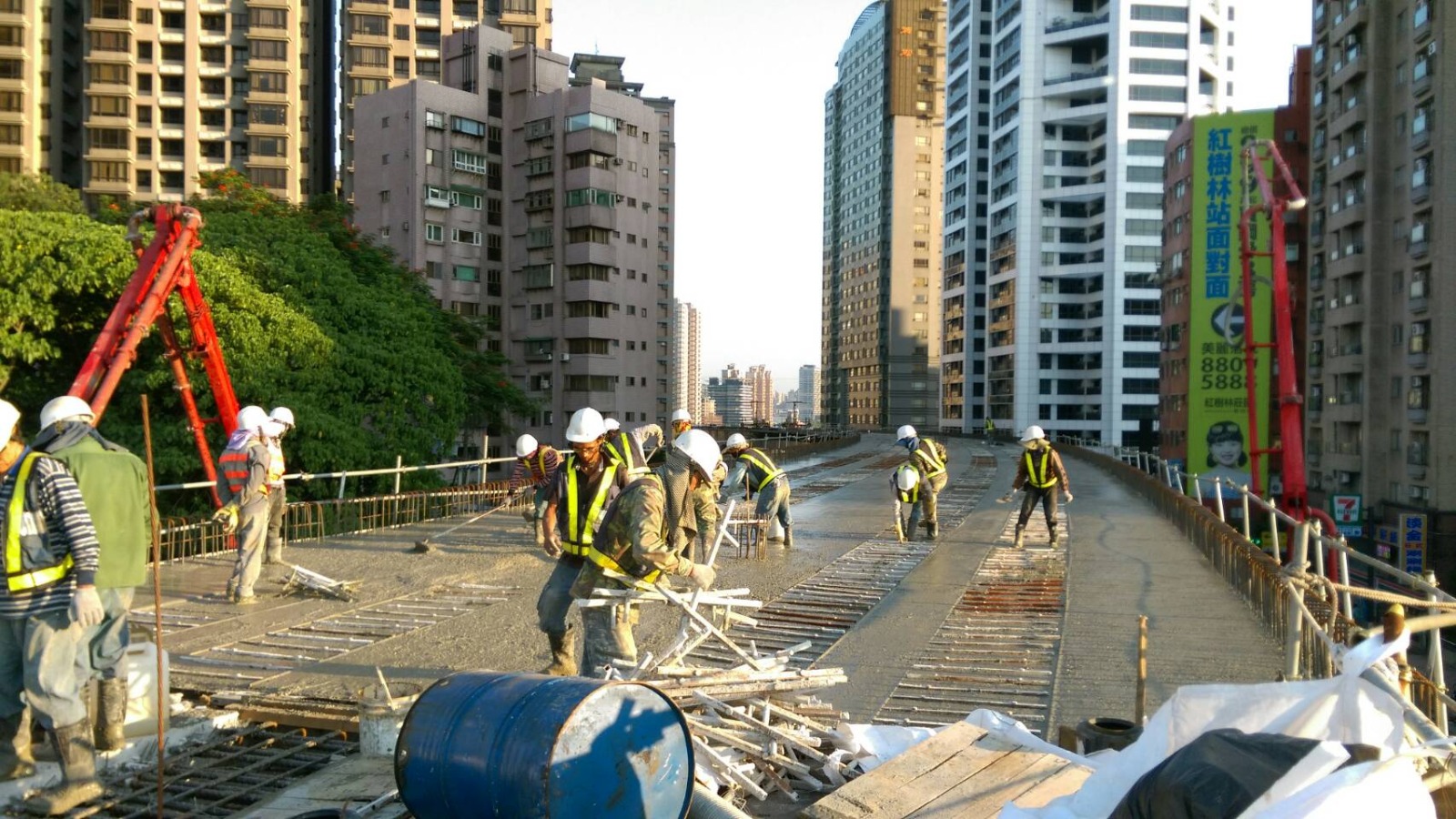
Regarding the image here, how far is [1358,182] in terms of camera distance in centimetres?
4381

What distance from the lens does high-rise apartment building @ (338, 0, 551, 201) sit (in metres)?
63.2

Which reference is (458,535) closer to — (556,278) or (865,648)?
(865,648)

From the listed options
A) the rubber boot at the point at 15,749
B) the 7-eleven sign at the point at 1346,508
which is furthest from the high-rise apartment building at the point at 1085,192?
the rubber boot at the point at 15,749

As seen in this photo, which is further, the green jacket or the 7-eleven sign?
the 7-eleven sign

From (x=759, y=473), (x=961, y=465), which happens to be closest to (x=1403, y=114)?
(x=961, y=465)

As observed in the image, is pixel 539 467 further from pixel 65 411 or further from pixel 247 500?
pixel 65 411

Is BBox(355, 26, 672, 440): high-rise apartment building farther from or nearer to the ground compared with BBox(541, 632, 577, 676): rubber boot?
farther from the ground

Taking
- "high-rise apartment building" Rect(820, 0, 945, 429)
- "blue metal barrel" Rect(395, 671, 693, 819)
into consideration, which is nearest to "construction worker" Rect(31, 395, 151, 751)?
"blue metal barrel" Rect(395, 671, 693, 819)

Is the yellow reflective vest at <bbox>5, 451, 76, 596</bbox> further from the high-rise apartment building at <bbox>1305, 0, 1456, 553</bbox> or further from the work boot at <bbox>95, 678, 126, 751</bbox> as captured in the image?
the high-rise apartment building at <bbox>1305, 0, 1456, 553</bbox>

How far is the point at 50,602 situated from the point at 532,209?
53022mm

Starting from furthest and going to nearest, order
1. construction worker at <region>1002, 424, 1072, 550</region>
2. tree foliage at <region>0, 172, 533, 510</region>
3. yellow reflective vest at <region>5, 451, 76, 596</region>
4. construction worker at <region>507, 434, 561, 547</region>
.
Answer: tree foliage at <region>0, 172, 533, 510</region> < construction worker at <region>1002, 424, 1072, 550</region> < construction worker at <region>507, 434, 561, 547</region> < yellow reflective vest at <region>5, 451, 76, 596</region>

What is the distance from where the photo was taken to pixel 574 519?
685 centimetres

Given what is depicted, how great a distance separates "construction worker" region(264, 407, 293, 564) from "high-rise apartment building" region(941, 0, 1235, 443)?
75191 mm

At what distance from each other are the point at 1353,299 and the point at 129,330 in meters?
44.0
